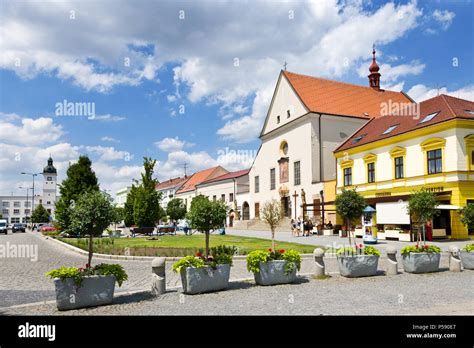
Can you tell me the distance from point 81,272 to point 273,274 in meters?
4.95

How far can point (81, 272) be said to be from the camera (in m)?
8.81

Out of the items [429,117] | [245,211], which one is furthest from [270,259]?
[245,211]

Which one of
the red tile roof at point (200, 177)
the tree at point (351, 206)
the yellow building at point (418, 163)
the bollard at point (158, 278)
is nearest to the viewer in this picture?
the bollard at point (158, 278)

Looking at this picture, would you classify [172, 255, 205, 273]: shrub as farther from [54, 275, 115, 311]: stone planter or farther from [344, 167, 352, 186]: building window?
[344, 167, 352, 186]: building window

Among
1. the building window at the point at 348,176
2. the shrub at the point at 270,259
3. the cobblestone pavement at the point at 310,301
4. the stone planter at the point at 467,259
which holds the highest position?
the building window at the point at 348,176

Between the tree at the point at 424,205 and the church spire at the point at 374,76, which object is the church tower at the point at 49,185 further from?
the tree at the point at 424,205

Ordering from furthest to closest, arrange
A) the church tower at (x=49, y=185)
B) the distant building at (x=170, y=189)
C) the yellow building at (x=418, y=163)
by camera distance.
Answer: the church tower at (x=49, y=185) < the distant building at (x=170, y=189) < the yellow building at (x=418, y=163)

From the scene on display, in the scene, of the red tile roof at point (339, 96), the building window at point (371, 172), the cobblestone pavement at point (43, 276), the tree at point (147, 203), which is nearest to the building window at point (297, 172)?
the red tile roof at point (339, 96)

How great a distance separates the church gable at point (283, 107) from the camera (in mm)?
47594

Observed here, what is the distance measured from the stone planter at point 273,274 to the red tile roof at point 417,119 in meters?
21.5

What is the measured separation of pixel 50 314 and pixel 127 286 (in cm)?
320

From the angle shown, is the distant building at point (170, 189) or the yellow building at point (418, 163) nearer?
the yellow building at point (418, 163)

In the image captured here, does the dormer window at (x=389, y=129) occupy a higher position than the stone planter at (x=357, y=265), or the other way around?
the dormer window at (x=389, y=129)
